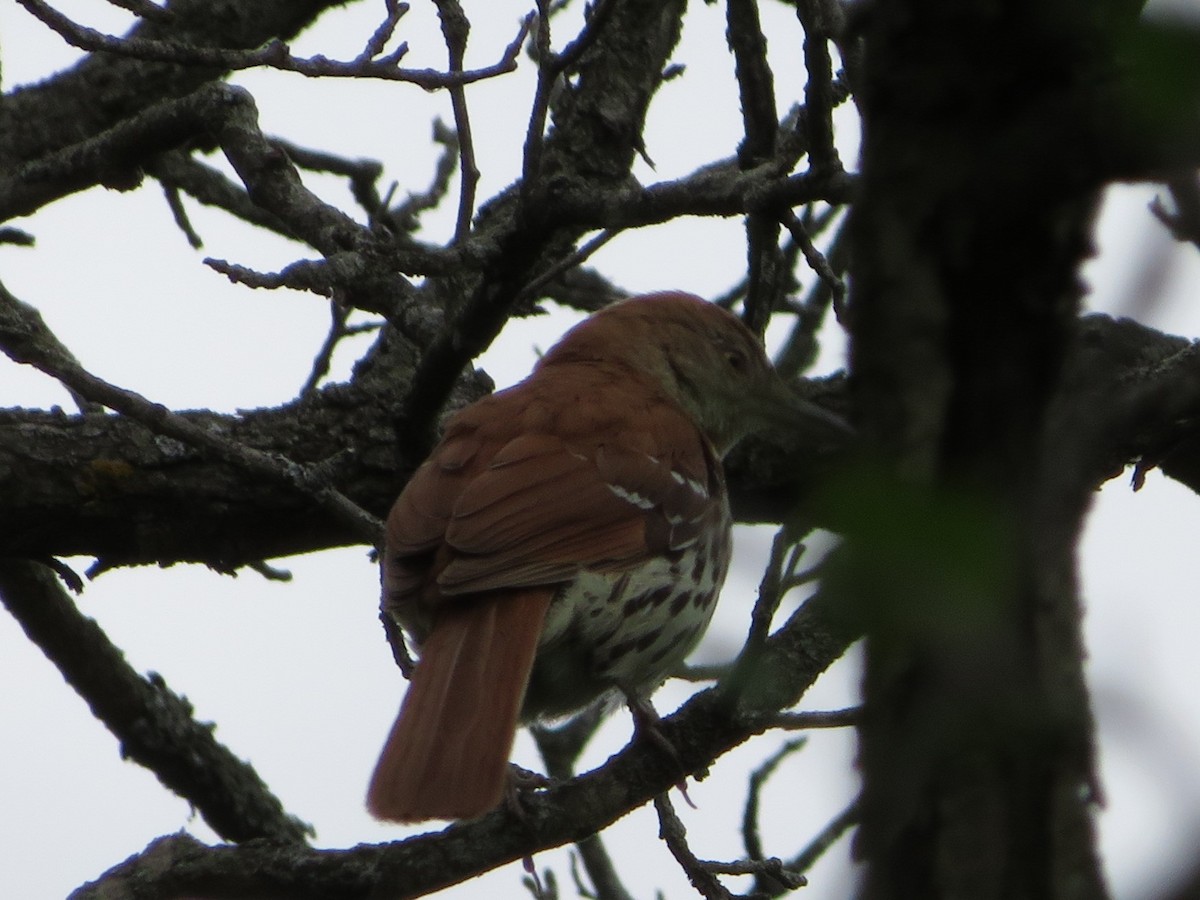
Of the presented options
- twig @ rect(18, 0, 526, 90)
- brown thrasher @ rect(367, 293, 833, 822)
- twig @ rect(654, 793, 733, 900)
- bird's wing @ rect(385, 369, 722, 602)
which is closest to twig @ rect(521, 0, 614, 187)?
twig @ rect(18, 0, 526, 90)

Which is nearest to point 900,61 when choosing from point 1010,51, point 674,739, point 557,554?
point 1010,51

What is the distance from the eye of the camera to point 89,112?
501 cm

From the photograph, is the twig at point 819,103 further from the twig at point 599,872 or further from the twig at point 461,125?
the twig at point 599,872

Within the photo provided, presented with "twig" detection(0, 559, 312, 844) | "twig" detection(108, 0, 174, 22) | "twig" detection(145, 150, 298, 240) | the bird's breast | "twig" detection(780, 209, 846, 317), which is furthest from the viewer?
"twig" detection(145, 150, 298, 240)

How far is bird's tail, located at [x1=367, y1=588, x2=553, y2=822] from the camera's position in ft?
10.9

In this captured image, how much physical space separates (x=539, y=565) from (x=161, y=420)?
950 mm

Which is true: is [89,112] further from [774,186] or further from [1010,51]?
[1010,51]

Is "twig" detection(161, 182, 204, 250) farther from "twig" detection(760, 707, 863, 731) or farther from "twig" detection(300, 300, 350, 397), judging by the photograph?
"twig" detection(760, 707, 863, 731)

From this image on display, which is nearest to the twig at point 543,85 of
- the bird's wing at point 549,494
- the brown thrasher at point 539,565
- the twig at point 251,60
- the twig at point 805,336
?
the twig at point 251,60

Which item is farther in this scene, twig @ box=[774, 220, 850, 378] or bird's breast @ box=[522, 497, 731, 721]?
twig @ box=[774, 220, 850, 378]

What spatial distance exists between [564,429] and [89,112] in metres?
1.75

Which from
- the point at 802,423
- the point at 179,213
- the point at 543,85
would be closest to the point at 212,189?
the point at 179,213

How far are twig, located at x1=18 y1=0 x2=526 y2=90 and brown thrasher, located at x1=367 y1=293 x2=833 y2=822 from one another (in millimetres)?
963

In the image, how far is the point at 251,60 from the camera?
11.8ft
